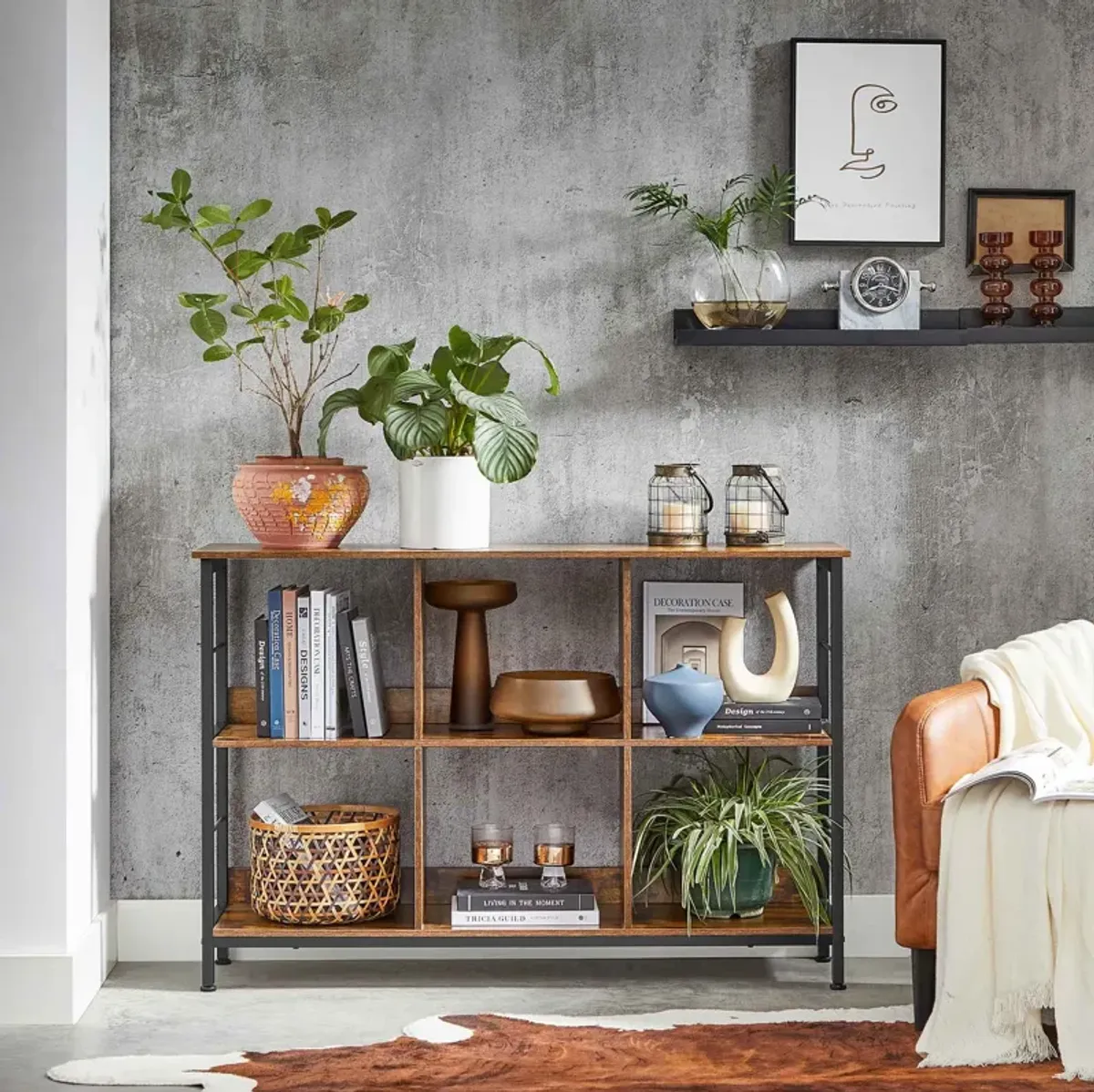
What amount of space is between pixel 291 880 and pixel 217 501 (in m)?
0.94

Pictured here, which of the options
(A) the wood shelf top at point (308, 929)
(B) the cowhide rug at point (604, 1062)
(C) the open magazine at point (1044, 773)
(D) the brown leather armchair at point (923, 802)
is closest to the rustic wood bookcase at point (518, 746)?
(A) the wood shelf top at point (308, 929)

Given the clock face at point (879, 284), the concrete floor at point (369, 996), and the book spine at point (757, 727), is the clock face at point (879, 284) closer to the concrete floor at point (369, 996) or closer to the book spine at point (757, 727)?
the book spine at point (757, 727)

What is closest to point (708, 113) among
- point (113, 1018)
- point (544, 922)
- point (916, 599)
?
point (916, 599)

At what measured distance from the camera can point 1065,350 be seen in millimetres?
3480

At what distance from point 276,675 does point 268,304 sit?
0.90 metres

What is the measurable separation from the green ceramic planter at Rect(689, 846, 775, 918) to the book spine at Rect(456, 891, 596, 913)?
25cm

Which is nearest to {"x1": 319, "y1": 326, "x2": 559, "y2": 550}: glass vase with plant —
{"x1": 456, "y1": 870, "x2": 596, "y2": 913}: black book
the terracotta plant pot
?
the terracotta plant pot

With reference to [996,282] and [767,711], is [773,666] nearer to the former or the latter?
[767,711]

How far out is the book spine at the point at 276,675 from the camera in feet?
10.3

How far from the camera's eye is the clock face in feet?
11.0

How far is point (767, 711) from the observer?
316cm

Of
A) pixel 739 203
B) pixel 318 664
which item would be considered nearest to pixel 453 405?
pixel 318 664

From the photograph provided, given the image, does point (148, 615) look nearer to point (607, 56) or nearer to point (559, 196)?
point (559, 196)

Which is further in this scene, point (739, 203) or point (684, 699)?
point (739, 203)
